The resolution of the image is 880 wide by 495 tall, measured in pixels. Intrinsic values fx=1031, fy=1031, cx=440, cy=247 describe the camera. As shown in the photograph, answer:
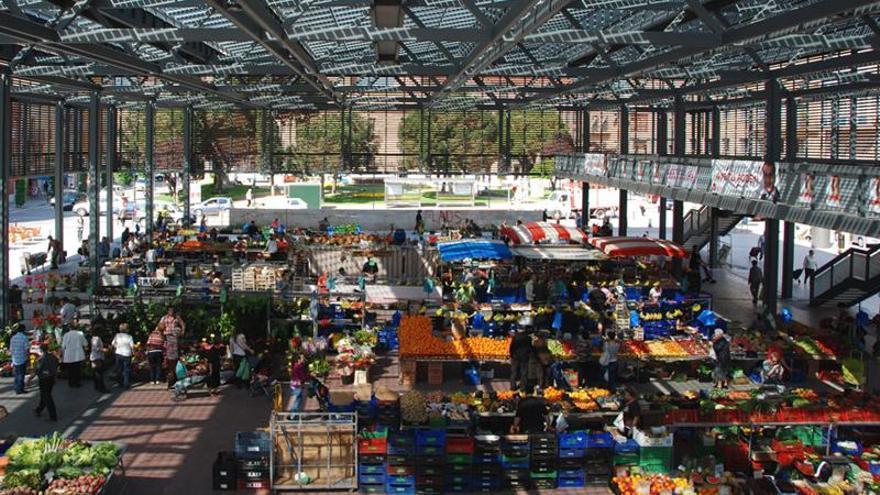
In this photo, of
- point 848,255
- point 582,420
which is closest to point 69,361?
point 582,420

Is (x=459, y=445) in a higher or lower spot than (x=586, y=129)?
lower

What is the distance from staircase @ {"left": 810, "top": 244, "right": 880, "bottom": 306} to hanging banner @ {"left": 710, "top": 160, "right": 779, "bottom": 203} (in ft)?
20.5

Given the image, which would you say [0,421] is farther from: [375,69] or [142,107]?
[142,107]

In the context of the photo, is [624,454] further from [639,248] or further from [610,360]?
[639,248]

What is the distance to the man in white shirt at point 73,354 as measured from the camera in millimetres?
16766

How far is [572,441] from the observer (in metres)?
12.6

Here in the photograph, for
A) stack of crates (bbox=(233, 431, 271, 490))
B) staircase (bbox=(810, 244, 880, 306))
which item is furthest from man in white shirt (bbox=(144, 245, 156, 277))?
staircase (bbox=(810, 244, 880, 306))

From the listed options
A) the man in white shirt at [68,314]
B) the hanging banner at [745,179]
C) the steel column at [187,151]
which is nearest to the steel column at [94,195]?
the man in white shirt at [68,314]

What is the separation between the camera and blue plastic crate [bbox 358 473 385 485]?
40.8ft

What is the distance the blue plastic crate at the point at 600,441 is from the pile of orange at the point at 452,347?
17.1ft

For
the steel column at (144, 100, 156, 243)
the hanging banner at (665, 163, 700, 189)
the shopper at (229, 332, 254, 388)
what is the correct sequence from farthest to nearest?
the steel column at (144, 100, 156, 243) → the hanging banner at (665, 163, 700, 189) → the shopper at (229, 332, 254, 388)

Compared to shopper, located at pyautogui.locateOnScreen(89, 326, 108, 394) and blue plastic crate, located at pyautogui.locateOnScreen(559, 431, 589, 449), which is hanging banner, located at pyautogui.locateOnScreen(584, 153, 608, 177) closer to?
shopper, located at pyautogui.locateOnScreen(89, 326, 108, 394)

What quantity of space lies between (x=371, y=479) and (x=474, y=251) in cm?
1208

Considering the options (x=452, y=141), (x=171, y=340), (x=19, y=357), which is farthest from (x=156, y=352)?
(x=452, y=141)
